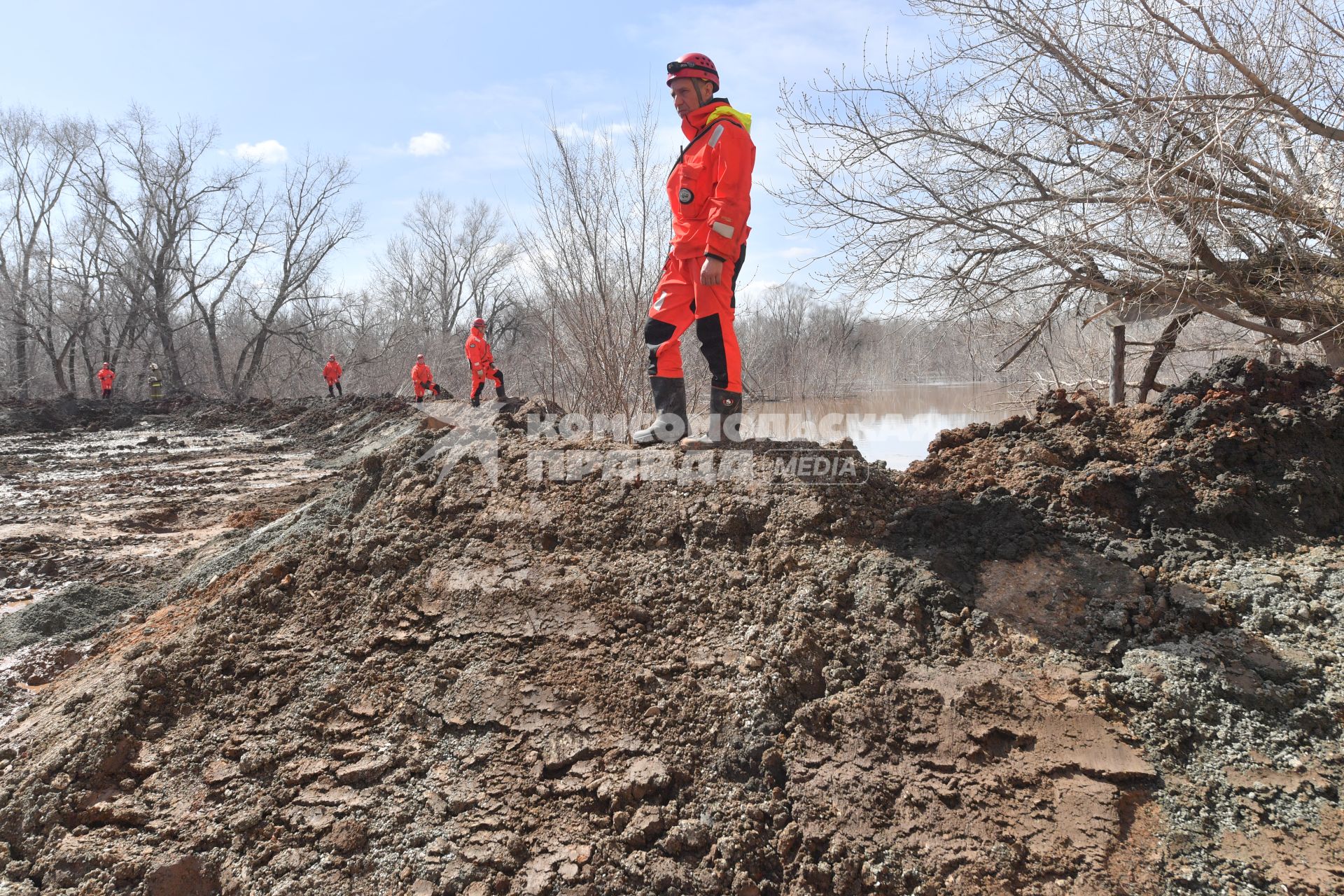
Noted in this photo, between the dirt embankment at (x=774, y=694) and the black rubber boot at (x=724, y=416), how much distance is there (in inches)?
17.9

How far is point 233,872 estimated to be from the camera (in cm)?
210

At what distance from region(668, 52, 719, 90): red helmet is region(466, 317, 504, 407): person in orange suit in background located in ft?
28.7

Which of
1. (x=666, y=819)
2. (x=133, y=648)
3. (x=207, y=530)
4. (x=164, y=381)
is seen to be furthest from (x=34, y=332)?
(x=666, y=819)

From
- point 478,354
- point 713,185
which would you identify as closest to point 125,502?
point 478,354

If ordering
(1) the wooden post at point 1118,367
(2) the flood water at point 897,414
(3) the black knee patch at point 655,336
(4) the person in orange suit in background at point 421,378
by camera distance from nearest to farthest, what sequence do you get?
(3) the black knee patch at point 655,336 → (1) the wooden post at point 1118,367 → (2) the flood water at point 897,414 → (4) the person in orange suit in background at point 421,378

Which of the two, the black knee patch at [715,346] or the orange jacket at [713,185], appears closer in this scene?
the orange jacket at [713,185]

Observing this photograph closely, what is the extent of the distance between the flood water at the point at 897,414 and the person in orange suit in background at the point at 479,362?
4.50m

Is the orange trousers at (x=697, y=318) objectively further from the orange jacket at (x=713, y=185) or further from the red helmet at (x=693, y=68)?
the red helmet at (x=693, y=68)

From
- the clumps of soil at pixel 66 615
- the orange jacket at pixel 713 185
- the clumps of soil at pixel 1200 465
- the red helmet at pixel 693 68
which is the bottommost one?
the clumps of soil at pixel 66 615

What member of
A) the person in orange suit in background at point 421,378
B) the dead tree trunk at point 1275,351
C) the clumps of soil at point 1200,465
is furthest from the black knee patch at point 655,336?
the person in orange suit in background at point 421,378

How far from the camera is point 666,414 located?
3848 millimetres

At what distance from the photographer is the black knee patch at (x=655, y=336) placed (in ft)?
12.4

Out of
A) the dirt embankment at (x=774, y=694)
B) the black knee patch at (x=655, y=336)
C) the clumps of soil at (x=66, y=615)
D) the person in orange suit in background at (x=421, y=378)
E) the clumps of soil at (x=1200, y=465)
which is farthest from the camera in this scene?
the person in orange suit in background at (x=421, y=378)

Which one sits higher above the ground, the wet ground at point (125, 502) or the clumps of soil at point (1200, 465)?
the clumps of soil at point (1200, 465)
